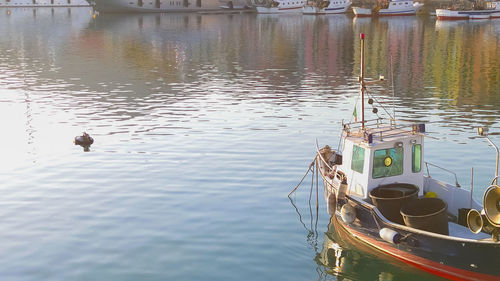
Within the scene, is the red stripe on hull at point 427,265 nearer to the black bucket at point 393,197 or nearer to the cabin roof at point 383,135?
the black bucket at point 393,197

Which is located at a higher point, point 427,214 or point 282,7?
point 282,7

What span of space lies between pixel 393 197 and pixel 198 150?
674 inches

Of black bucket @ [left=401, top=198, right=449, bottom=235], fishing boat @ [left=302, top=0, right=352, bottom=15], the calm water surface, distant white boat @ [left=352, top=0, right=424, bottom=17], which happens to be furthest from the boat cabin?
fishing boat @ [left=302, top=0, right=352, bottom=15]

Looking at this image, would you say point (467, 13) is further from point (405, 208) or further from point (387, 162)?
point (405, 208)

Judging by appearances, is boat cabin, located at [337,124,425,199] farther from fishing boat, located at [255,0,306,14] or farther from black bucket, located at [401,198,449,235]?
fishing boat, located at [255,0,306,14]

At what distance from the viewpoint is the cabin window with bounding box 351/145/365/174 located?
984 inches

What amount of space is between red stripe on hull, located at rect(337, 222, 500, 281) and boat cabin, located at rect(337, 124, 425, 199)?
1852mm

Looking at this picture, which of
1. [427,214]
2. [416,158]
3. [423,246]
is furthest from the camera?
[416,158]

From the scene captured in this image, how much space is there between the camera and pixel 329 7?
185m

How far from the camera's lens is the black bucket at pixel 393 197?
2384 centimetres

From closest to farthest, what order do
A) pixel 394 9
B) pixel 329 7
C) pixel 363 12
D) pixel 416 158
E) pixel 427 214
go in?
pixel 427 214, pixel 416 158, pixel 363 12, pixel 394 9, pixel 329 7

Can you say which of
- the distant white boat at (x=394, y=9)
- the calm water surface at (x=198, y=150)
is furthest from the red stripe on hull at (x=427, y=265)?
the distant white boat at (x=394, y=9)

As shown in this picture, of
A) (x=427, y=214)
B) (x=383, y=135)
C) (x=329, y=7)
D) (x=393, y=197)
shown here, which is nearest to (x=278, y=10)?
(x=329, y=7)

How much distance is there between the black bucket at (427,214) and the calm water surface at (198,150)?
1.86 meters
